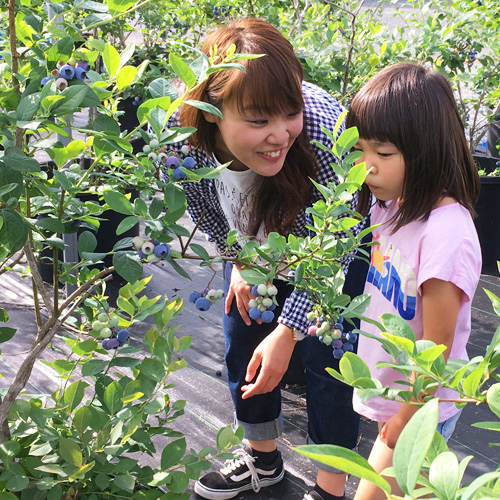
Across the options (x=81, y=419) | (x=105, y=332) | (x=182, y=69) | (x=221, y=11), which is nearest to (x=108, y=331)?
(x=105, y=332)

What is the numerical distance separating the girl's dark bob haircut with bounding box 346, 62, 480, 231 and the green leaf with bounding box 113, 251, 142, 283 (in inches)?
29.7

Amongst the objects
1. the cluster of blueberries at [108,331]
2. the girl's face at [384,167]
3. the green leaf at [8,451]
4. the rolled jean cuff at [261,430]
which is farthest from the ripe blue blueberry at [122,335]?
the rolled jean cuff at [261,430]

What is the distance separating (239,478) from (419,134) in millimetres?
1102

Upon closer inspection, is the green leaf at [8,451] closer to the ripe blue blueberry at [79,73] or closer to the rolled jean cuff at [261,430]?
the ripe blue blueberry at [79,73]

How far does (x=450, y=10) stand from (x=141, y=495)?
246 centimetres

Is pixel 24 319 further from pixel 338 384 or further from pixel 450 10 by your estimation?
pixel 450 10

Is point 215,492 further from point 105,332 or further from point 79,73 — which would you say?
point 79,73

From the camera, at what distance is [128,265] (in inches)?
34.7

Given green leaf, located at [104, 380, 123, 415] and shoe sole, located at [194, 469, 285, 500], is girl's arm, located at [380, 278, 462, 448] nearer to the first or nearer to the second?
green leaf, located at [104, 380, 123, 415]

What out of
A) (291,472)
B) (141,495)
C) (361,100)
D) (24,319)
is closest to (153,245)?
(141,495)

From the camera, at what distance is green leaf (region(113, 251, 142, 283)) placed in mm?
871

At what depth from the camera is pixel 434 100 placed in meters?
1.47

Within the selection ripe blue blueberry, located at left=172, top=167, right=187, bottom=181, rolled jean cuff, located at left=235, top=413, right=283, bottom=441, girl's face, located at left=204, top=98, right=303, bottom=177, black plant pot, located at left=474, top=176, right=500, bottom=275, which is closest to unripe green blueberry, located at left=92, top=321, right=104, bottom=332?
ripe blue blueberry, located at left=172, top=167, right=187, bottom=181

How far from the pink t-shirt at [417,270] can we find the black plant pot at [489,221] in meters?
2.34
